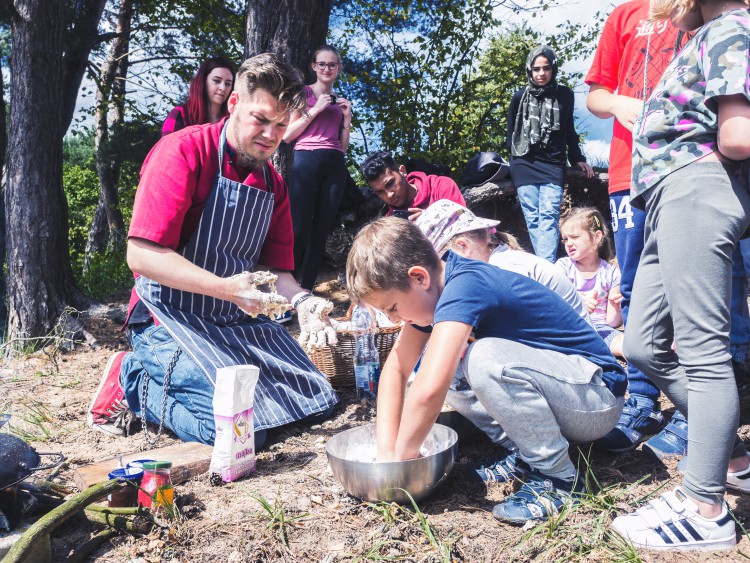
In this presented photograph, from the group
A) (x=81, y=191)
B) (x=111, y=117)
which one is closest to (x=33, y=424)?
(x=111, y=117)

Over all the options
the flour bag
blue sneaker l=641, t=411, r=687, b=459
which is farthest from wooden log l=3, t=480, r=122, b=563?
blue sneaker l=641, t=411, r=687, b=459

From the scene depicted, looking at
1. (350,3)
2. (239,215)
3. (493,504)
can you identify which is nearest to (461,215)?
(239,215)

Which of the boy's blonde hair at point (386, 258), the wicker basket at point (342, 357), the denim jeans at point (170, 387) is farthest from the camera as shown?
the wicker basket at point (342, 357)

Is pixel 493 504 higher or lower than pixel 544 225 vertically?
lower

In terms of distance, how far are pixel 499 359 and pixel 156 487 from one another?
107 centimetres

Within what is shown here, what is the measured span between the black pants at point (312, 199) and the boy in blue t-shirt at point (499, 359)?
281 centimetres

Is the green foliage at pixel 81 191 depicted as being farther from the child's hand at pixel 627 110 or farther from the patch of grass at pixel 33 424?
the child's hand at pixel 627 110

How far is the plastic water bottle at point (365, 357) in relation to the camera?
3133 mm

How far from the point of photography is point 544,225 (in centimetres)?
457

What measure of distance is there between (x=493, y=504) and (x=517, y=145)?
11.2ft

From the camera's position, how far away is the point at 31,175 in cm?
485

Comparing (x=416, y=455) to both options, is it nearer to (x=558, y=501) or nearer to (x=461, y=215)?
(x=558, y=501)

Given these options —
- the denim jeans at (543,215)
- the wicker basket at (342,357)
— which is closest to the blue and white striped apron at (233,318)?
the wicker basket at (342,357)

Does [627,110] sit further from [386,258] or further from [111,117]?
[111,117]
